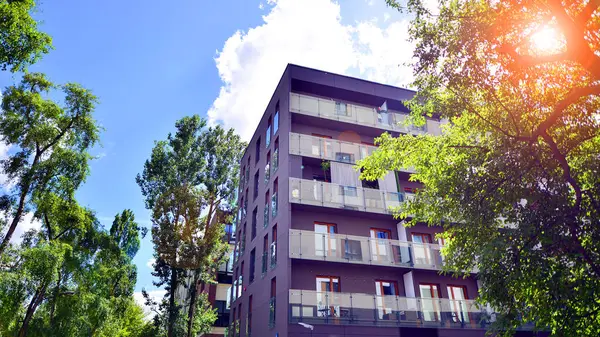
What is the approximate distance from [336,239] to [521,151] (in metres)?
8.44

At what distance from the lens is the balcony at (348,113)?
Answer: 18766 mm

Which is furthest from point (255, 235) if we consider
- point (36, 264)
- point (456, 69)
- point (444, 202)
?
point (456, 69)

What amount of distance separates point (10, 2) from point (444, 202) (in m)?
12.3

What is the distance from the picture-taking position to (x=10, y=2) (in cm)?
897

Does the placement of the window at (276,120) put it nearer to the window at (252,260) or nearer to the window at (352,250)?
the window at (252,260)

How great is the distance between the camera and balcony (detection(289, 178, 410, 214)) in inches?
643

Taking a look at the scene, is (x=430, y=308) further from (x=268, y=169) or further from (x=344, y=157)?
(x=268, y=169)

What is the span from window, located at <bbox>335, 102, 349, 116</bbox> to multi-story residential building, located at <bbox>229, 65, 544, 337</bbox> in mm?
56

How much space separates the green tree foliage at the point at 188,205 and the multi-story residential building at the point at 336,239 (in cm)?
305

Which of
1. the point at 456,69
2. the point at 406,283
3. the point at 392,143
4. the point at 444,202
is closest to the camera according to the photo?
the point at 456,69

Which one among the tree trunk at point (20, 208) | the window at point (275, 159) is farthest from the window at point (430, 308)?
the tree trunk at point (20, 208)

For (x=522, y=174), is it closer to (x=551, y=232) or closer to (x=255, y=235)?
(x=551, y=232)

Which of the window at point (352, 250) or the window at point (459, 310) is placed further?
the window at point (352, 250)

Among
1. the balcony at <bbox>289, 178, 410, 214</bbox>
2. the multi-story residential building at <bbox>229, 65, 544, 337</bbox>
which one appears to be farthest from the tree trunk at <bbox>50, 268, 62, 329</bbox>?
the balcony at <bbox>289, 178, 410, 214</bbox>
